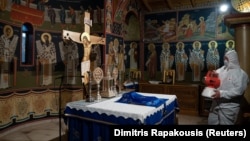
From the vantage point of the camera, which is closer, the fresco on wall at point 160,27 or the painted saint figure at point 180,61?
the painted saint figure at point 180,61

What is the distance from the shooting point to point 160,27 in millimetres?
7945

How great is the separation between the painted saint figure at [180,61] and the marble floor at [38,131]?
1.97 metres

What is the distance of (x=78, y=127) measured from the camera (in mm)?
3271

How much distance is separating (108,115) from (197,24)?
578 cm

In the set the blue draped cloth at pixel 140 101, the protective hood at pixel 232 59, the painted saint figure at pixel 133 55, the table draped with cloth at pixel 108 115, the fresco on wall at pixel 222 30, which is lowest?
the table draped with cloth at pixel 108 115

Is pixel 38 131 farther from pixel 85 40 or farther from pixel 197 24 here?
pixel 197 24

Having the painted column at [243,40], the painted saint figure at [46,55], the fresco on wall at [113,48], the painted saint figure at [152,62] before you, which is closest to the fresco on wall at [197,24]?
the painted saint figure at [152,62]

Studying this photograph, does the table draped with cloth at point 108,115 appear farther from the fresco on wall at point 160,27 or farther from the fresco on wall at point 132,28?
the fresco on wall at point 132,28

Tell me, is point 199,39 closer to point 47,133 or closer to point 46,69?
point 46,69

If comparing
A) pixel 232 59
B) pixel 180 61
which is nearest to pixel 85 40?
pixel 232 59

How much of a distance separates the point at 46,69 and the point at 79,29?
164 centimetres

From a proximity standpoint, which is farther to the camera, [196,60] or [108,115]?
[196,60]

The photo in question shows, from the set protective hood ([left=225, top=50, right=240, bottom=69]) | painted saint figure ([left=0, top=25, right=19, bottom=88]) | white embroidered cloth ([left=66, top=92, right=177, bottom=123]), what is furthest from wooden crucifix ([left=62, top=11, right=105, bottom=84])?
protective hood ([left=225, top=50, right=240, bottom=69])

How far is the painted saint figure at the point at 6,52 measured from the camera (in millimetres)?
4727
